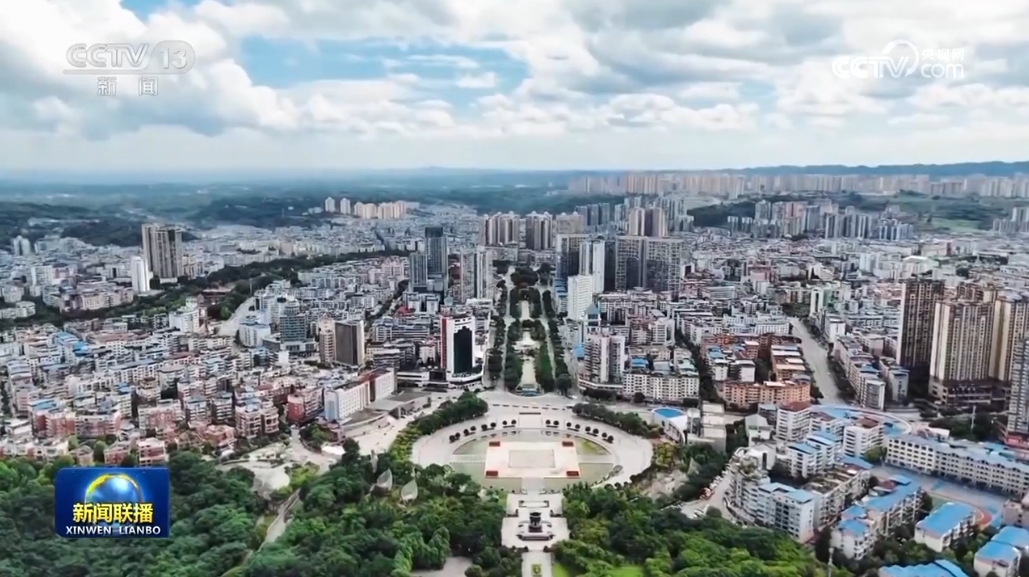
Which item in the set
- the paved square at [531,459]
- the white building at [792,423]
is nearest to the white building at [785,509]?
the white building at [792,423]

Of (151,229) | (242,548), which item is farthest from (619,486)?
(151,229)

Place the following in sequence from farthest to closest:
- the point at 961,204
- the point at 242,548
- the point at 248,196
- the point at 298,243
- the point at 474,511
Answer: the point at 298,243, the point at 248,196, the point at 961,204, the point at 474,511, the point at 242,548

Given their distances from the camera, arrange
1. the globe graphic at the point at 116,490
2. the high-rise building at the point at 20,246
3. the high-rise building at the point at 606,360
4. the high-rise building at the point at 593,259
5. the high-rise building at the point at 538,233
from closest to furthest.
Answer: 1. the globe graphic at the point at 116,490
2. the high-rise building at the point at 606,360
3. the high-rise building at the point at 20,246
4. the high-rise building at the point at 593,259
5. the high-rise building at the point at 538,233

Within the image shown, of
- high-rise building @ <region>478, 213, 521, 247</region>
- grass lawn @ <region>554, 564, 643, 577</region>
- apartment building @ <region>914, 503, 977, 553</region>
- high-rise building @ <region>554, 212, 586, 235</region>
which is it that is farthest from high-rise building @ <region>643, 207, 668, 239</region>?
grass lawn @ <region>554, 564, 643, 577</region>

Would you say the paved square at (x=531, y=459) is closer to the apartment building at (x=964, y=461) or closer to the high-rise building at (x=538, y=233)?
the apartment building at (x=964, y=461)

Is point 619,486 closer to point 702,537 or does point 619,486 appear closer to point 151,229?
point 702,537

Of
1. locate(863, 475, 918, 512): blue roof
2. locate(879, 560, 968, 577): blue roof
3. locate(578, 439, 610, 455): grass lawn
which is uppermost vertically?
locate(863, 475, 918, 512): blue roof

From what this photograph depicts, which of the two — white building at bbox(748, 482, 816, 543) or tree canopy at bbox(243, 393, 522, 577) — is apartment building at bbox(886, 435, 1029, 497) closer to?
white building at bbox(748, 482, 816, 543)
